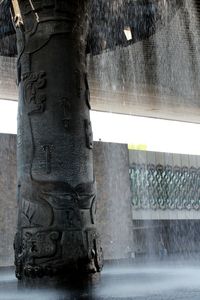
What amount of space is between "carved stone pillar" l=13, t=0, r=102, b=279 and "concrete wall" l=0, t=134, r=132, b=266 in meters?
5.63

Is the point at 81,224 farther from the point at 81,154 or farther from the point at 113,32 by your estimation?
the point at 113,32

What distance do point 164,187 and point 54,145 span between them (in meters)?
9.27

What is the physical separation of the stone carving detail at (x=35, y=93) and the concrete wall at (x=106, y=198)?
5.79 m

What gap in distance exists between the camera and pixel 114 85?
14.8 meters

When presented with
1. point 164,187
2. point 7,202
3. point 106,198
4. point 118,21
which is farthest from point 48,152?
point 164,187

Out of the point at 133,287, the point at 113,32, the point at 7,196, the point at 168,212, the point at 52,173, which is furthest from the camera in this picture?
the point at 168,212

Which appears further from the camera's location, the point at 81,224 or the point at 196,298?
the point at 81,224

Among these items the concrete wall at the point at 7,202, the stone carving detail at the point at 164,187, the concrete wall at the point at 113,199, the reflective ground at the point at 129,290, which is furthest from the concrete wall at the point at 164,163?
the reflective ground at the point at 129,290

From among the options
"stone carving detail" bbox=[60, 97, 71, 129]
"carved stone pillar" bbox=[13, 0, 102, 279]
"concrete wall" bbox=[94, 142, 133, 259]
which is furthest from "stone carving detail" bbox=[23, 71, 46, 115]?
"concrete wall" bbox=[94, 142, 133, 259]

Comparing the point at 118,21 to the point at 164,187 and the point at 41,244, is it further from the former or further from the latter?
the point at 164,187

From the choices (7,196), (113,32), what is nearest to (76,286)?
(113,32)

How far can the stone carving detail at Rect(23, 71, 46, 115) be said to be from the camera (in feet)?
16.5

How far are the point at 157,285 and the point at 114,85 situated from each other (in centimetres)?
1088

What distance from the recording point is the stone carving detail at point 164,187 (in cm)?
1289
